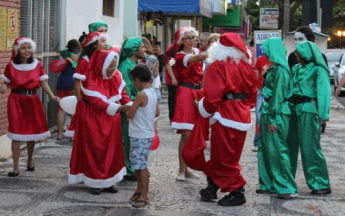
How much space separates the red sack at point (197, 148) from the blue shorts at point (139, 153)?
0.46 metres

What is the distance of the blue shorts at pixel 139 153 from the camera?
22.0 feet

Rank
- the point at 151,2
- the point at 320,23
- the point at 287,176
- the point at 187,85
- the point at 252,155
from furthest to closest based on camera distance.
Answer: the point at 320,23, the point at 151,2, the point at 252,155, the point at 187,85, the point at 287,176

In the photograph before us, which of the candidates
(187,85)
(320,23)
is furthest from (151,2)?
(187,85)

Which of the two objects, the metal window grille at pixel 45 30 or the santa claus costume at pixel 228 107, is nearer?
the santa claus costume at pixel 228 107

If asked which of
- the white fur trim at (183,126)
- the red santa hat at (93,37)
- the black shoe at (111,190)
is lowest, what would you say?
the black shoe at (111,190)

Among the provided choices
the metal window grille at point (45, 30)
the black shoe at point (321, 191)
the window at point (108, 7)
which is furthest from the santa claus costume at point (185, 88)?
the window at point (108, 7)

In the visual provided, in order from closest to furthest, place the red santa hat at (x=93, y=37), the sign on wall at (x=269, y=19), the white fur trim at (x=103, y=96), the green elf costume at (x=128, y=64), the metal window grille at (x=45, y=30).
→ 1. the white fur trim at (x=103, y=96)
2. the red santa hat at (x=93, y=37)
3. the green elf costume at (x=128, y=64)
4. the metal window grille at (x=45, y=30)
5. the sign on wall at (x=269, y=19)

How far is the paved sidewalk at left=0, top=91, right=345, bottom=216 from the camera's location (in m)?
6.54

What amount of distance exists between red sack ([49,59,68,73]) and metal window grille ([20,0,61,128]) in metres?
0.24

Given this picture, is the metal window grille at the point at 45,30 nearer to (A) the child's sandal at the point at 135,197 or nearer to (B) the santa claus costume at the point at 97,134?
(B) the santa claus costume at the point at 97,134

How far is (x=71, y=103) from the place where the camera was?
7770mm

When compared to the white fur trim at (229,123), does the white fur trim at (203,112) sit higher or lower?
higher

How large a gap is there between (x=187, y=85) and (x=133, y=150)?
167cm

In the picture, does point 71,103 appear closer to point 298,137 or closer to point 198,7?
point 298,137
